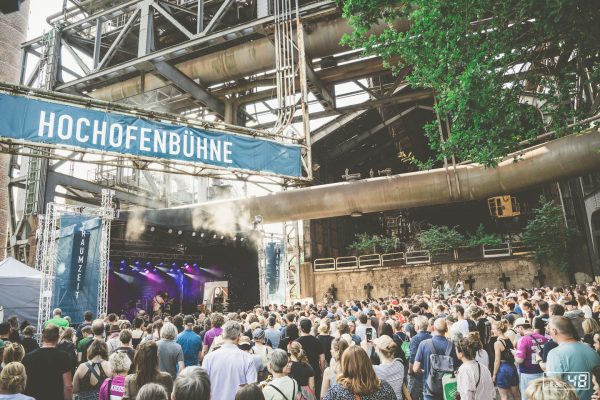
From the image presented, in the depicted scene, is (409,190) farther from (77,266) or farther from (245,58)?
(77,266)

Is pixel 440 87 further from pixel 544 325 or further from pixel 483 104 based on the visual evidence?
pixel 544 325

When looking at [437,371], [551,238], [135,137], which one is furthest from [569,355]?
[551,238]

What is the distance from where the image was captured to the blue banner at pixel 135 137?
6.36 meters

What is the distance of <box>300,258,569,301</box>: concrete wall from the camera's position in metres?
20.1

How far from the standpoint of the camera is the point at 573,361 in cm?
384

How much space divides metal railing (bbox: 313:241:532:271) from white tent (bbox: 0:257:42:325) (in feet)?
46.9

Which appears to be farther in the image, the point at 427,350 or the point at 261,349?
the point at 261,349

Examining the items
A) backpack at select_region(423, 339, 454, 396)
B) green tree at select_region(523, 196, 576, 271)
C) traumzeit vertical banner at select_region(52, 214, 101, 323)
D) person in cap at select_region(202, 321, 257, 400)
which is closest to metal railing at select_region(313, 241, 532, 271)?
green tree at select_region(523, 196, 576, 271)

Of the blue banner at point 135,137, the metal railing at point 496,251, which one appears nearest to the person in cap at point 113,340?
the blue banner at point 135,137

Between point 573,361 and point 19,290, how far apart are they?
14.6 metres

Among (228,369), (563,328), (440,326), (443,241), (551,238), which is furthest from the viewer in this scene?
(443,241)

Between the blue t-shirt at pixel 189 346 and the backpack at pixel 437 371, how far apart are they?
3627 millimetres

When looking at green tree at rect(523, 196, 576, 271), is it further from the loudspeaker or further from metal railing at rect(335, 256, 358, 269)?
the loudspeaker

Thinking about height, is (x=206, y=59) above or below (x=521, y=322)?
above
